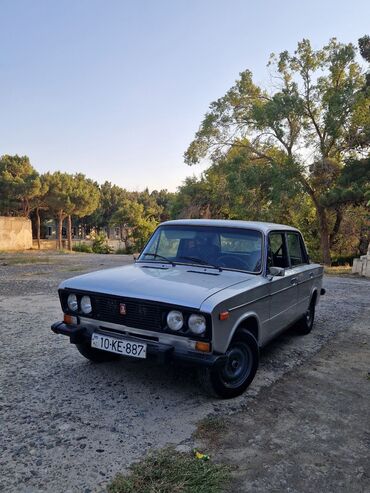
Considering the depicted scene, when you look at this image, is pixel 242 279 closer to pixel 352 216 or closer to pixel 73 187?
pixel 352 216

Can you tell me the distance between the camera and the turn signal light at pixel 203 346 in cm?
328

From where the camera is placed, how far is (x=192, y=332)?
131 inches

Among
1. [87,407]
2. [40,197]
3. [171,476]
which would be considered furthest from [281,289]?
[40,197]

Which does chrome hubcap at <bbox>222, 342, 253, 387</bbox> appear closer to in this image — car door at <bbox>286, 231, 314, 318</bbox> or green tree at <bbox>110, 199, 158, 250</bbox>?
car door at <bbox>286, 231, 314, 318</bbox>

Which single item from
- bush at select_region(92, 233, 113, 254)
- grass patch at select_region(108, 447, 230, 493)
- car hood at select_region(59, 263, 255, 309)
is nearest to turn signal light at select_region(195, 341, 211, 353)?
car hood at select_region(59, 263, 255, 309)

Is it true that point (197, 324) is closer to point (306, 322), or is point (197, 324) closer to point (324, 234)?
point (306, 322)

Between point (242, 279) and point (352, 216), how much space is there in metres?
20.7

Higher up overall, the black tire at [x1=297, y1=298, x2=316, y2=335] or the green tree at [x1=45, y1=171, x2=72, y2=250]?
the green tree at [x1=45, y1=171, x2=72, y2=250]

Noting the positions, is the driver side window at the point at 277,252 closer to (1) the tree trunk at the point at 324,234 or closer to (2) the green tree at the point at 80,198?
(1) the tree trunk at the point at 324,234

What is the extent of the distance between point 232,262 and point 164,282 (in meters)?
0.99

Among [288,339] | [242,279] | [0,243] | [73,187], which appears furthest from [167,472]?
[73,187]

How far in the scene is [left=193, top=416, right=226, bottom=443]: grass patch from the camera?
3018 millimetres

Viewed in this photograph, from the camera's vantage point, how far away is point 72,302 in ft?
13.3

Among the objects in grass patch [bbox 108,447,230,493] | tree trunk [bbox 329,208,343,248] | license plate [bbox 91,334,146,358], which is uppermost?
tree trunk [bbox 329,208,343,248]
